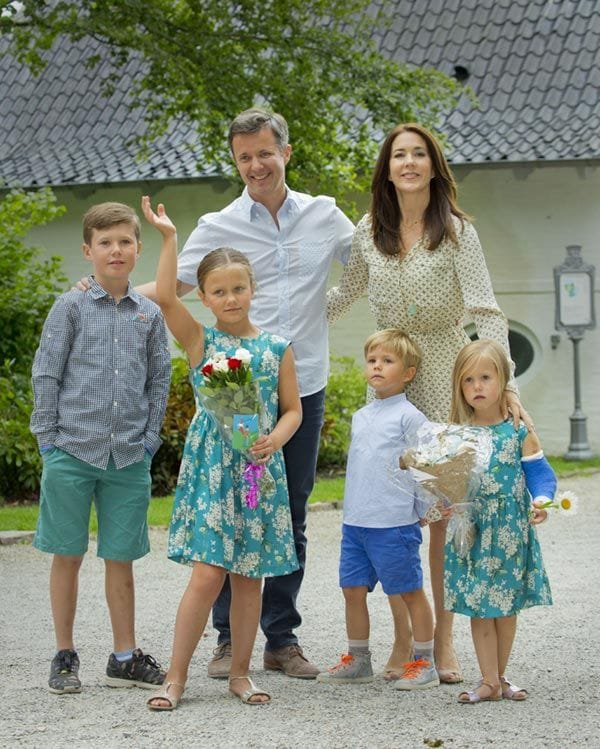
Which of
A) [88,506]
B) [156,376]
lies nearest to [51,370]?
[156,376]

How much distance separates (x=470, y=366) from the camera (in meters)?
4.86

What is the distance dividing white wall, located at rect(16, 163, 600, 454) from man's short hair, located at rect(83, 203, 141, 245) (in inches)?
448

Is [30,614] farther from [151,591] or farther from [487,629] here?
[487,629]

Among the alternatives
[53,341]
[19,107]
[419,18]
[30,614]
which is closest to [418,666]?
[53,341]

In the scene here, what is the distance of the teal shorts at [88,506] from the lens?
16.8 feet

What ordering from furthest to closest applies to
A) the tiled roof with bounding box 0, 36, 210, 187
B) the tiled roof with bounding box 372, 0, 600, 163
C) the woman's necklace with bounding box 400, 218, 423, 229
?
1. the tiled roof with bounding box 0, 36, 210, 187
2. the tiled roof with bounding box 372, 0, 600, 163
3. the woman's necklace with bounding box 400, 218, 423, 229

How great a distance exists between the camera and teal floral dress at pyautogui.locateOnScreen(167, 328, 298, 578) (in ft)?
16.0

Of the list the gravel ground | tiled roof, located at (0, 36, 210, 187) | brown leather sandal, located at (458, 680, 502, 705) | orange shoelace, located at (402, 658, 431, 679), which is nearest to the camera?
the gravel ground

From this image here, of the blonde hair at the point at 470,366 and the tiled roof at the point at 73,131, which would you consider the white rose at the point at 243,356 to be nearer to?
the blonde hair at the point at 470,366

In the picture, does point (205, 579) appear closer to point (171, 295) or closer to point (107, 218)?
point (171, 295)

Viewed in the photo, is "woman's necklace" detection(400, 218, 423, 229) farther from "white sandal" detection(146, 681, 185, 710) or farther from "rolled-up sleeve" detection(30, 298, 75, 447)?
"white sandal" detection(146, 681, 185, 710)

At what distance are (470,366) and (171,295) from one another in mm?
1071

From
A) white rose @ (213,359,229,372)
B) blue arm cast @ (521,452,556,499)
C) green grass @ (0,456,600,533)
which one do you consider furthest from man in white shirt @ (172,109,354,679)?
green grass @ (0,456,600,533)

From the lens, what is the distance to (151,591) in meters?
7.61
